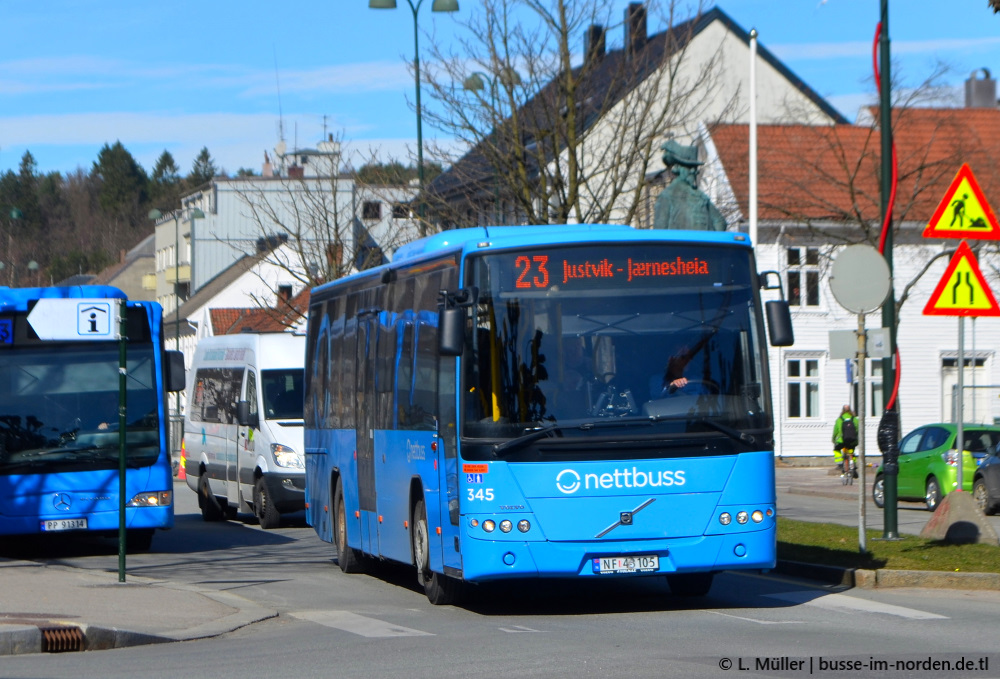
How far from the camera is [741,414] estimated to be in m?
11.7

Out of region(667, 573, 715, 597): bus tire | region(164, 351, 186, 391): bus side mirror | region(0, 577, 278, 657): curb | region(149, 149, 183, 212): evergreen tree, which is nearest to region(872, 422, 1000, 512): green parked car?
region(164, 351, 186, 391): bus side mirror

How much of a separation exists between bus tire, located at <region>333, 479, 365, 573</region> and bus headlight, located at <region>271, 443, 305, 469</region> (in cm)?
603

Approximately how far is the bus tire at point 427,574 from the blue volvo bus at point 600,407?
1.05ft

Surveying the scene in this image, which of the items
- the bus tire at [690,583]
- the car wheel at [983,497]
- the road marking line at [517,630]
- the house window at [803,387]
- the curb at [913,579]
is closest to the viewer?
the road marking line at [517,630]

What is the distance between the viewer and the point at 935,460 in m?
26.4

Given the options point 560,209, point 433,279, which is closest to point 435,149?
point 560,209

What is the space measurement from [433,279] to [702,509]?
9.47ft

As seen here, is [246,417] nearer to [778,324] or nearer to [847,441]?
[778,324]

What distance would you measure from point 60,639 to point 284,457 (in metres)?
11.9

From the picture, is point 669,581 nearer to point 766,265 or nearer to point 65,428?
point 65,428

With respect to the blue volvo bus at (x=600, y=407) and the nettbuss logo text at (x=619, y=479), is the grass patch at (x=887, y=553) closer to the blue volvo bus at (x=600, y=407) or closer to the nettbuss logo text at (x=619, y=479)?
the blue volvo bus at (x=600, y=407)

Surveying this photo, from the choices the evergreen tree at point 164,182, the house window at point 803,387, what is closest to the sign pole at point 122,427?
the house window at point 803,387

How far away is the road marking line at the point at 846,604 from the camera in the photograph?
11.5 m

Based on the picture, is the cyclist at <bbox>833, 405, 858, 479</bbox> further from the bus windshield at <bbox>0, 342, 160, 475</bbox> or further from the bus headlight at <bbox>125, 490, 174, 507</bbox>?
the bus windshield at <bbox>0, 342, 160, 475</bbox>
